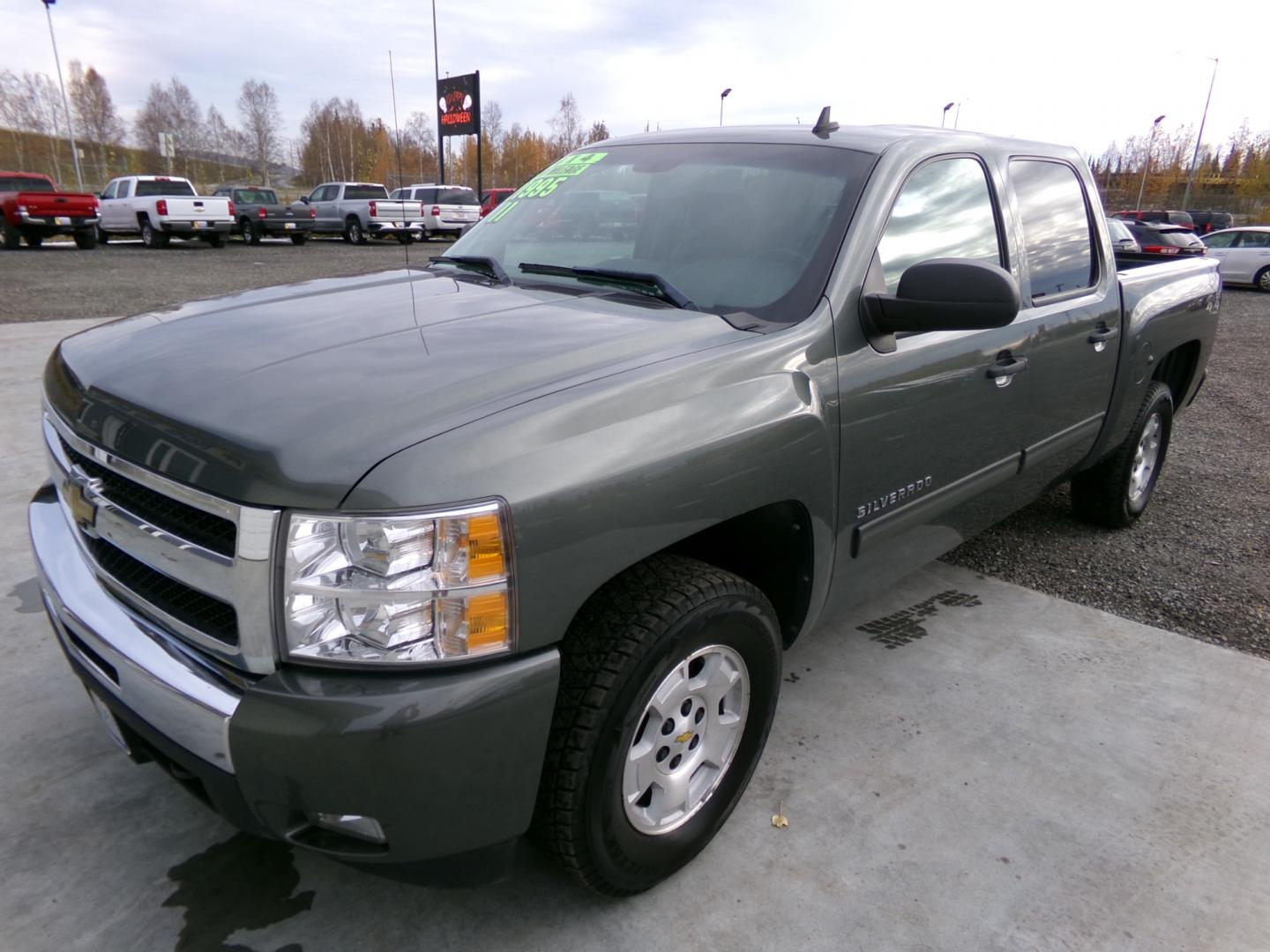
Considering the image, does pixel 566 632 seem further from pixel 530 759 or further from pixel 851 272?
pixel 851 272

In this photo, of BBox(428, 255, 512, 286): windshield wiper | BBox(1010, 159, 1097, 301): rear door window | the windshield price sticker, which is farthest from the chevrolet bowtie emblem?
BBox(1010, 159, 1097, 301): rear door window

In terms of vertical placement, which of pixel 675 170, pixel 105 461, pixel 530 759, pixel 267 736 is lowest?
pixel 530 759

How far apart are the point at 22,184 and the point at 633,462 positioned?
24.7m

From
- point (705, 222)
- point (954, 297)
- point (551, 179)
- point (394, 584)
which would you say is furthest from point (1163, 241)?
point (394, 584)

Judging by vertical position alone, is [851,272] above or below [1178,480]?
above

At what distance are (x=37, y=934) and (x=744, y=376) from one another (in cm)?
202

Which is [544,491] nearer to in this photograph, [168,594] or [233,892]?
[168,594]

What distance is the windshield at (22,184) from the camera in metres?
20.4

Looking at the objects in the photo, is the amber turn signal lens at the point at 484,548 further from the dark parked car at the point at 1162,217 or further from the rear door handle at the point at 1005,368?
the dark parked car at the point at 1162,217

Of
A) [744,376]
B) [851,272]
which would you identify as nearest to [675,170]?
[851,272]

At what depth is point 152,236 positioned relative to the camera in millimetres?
22203

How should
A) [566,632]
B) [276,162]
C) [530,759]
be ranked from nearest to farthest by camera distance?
[530,759]
[566,632]
[276,162]

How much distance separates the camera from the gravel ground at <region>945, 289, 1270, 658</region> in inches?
146

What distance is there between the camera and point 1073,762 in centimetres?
267
